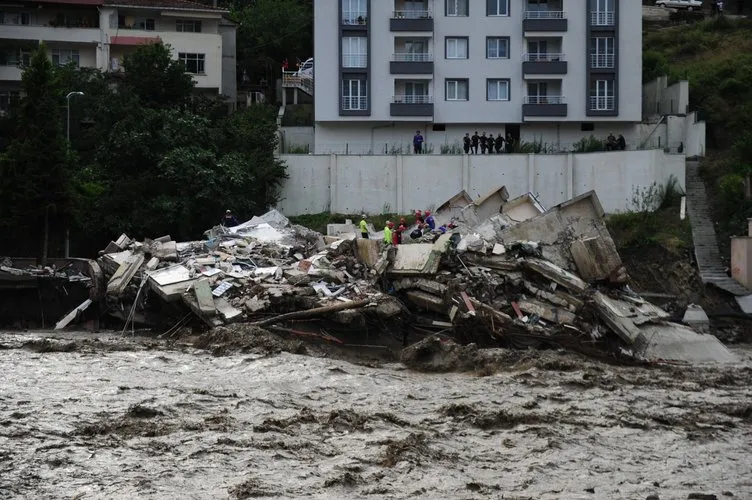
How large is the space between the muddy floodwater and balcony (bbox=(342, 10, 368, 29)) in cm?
3207

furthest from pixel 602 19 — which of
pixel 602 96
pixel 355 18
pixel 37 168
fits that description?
pixel 37 168

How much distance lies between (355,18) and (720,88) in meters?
19.6

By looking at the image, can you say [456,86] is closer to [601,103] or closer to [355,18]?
[355,18]

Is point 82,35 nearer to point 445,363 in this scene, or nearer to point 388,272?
point 388,272

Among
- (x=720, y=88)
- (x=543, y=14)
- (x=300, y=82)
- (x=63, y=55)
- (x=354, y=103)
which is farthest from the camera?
(x=300, y=82)

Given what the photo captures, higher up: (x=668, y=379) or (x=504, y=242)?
(x=504, y=242)

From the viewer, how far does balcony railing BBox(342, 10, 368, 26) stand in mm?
53594

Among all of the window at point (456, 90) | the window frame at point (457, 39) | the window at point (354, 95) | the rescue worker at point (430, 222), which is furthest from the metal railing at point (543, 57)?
the rescue worker at point (430, 222)

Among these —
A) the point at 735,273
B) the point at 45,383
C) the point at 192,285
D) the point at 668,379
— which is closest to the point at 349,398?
the point at 45,383

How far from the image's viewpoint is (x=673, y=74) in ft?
194

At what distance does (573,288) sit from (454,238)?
379 cm

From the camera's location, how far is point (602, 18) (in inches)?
2126

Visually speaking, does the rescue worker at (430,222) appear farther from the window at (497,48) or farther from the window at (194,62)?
the window at (194,62)

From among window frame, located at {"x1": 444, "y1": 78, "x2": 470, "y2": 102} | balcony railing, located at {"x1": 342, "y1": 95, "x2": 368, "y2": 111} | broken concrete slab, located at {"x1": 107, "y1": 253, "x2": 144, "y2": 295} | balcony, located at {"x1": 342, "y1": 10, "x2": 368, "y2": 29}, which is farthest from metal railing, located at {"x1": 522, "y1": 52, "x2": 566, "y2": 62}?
broken concrete slab, located at {"x1": 107, "y1": 253, "x2": 144, "y2": 295}
